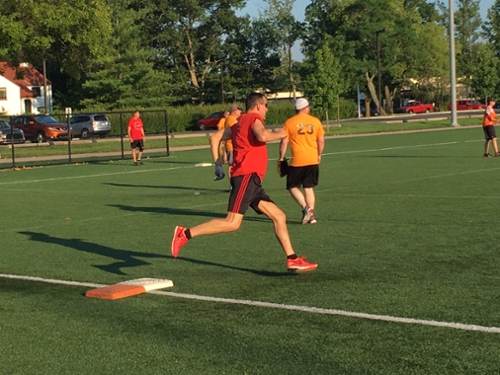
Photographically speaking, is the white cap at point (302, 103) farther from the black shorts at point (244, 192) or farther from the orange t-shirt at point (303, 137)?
the black shorts at point (244, 192)

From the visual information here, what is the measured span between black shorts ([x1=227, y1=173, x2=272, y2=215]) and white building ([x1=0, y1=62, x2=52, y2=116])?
8429cm

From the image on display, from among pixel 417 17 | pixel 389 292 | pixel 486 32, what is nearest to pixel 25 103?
pixel 417 17

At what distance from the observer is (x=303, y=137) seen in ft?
43.3

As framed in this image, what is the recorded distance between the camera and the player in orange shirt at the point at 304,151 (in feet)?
43.1

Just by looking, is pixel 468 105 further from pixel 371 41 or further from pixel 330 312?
pixel 330 312

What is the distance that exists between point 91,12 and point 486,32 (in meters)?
123

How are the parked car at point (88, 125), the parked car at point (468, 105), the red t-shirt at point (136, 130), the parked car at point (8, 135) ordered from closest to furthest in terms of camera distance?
the red t-shirt at point (136, 130) < the parked car at point (8, 135) < the parked car at point (88, 125) < the parked car at point (468, 105)

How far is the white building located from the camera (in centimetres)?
9412

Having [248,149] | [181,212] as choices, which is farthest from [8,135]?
[248,149]

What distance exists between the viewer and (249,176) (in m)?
8.77

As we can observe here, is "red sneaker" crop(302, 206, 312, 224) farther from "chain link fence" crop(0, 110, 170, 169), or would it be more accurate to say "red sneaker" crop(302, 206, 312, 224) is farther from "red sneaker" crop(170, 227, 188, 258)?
"chain link fence" crop(0, 110, 170, 169)

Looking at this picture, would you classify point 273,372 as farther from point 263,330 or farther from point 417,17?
point 417,17

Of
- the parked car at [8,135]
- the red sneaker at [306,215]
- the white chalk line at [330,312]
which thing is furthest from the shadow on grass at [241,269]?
the parked car at [8,135]

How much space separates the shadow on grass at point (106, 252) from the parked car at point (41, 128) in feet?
122
